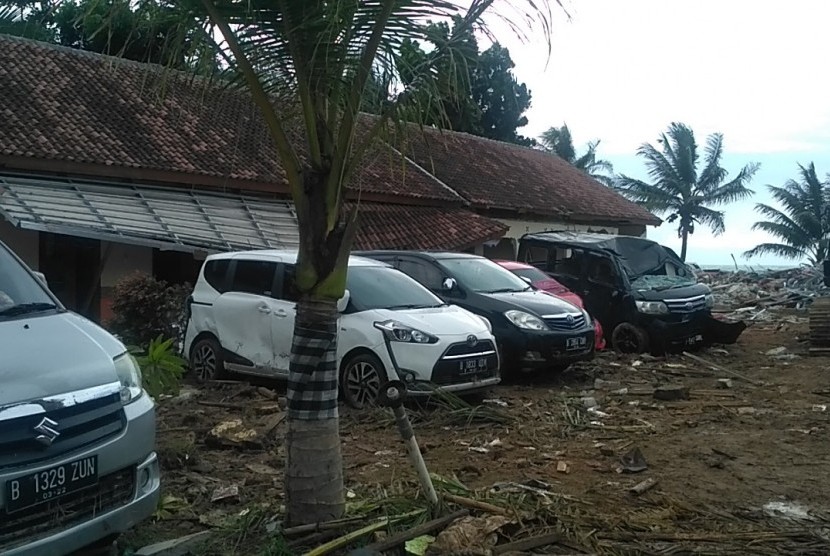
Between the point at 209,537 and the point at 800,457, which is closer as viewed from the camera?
the point at 209,537

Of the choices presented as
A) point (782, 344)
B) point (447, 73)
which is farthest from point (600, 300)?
point (447, 73)

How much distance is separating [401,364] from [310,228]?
12.5 ft

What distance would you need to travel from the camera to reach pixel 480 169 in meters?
30.2

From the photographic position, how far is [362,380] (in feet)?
28.6

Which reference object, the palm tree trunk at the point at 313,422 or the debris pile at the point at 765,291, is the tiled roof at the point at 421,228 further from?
the palm tree trunk at the point at 313,422

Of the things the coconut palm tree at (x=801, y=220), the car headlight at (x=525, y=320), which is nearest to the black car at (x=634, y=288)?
the car headlight at (x=525, y=320)

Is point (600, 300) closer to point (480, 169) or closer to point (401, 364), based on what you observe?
point (401, 364)

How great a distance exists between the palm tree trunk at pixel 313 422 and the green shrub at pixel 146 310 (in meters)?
8.46

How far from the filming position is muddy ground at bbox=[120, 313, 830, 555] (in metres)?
4.92

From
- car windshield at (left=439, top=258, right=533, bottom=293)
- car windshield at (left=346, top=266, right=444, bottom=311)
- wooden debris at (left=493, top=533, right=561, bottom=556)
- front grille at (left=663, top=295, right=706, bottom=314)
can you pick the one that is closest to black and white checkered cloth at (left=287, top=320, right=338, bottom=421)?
wooden debris at (left=493, top=533, right=561, bottom=556)

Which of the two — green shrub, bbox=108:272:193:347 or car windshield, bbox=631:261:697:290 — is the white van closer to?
green shrub, bbox=108:272:193:347

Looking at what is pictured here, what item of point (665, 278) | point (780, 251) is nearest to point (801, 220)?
point (780, 251)

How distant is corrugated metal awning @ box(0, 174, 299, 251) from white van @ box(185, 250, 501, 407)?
3544 millimetres

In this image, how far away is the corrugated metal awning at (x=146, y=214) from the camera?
44.7 feet
